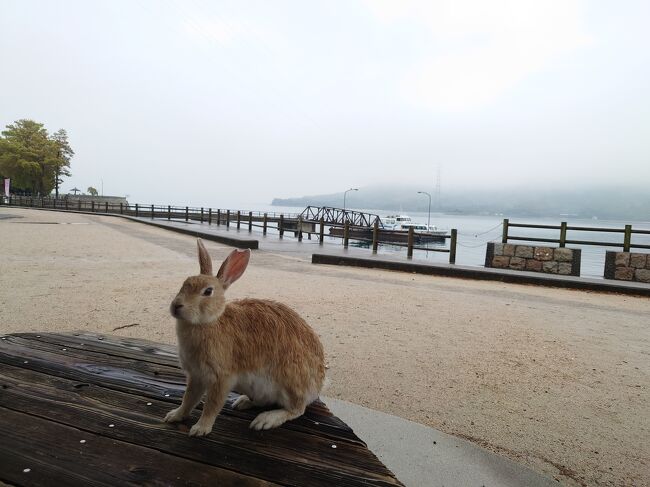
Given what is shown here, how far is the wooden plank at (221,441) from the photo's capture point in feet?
3.97

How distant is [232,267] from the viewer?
139cm

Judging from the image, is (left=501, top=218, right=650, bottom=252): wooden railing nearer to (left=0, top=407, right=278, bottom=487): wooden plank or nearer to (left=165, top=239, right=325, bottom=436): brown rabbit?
(left=165, top=239, right=325, bottom=436): brown rabbit

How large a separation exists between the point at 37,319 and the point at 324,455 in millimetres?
4359

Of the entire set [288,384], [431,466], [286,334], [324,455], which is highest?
[286,334]

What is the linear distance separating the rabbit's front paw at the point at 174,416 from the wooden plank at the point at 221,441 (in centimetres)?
2

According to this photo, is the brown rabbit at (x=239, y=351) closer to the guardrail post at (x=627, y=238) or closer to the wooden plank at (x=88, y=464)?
the wooden plank at (x=88, y=464)

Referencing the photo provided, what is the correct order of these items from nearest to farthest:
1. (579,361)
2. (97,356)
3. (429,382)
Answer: (97,356) < (429,382) < (579,361)

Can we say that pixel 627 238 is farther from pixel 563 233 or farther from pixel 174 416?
pixel 174 416

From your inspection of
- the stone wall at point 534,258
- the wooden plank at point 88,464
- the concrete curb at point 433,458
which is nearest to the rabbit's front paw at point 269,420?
the wooden plank at point 88,464

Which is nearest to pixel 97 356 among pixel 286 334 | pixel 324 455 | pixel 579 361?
pixel 286 334

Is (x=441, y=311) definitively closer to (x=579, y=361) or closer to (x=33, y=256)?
(x=579, y=361)

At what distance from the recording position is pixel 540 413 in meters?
2.81

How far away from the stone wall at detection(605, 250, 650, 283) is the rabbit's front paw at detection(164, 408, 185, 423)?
1153 centimetres

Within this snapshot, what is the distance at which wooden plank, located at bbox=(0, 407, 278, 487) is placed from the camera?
113 cm
